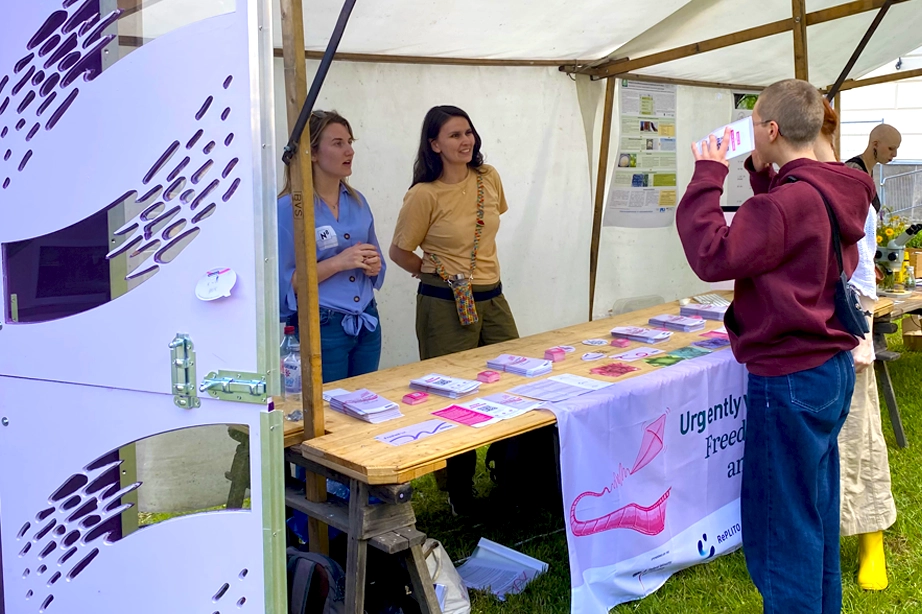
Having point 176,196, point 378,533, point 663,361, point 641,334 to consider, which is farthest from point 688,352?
point 176,196

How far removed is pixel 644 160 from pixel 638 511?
340 cm

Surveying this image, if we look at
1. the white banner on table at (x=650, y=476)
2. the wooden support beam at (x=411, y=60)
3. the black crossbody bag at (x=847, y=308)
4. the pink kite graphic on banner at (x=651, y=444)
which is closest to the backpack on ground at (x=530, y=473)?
the white banner on table at (x=650, y=476)

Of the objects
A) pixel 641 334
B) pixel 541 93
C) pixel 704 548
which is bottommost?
pixel 704 548

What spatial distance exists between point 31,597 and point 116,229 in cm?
91

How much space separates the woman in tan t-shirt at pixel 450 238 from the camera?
333cm

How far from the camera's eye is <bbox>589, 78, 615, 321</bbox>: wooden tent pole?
16.5 ft

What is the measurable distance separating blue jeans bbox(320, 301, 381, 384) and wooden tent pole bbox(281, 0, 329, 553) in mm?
660

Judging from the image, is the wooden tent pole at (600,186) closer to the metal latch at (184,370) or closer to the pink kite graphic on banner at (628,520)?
the pink kite graphic on banner at (628,520)

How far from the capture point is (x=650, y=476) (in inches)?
102

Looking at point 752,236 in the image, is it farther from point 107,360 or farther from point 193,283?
point 107,360

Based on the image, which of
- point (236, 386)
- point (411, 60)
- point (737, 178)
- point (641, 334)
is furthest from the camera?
point (737, 178)

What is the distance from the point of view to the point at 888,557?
2992mm

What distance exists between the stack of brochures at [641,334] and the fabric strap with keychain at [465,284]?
0.60 meters

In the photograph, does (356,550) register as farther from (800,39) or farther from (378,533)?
(800,39)
